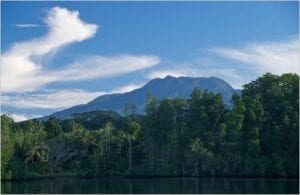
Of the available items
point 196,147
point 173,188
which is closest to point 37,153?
point 196,147

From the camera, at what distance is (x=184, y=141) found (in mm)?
34312

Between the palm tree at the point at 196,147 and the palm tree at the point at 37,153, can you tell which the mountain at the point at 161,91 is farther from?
the palm tree at the point at 196,147

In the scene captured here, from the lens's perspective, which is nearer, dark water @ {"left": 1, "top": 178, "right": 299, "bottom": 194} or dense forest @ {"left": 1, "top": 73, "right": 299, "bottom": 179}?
dark water @ {"left": 1, "top": 178, "right": 299, "bottom": 194}

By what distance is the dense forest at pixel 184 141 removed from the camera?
3241 centimetres

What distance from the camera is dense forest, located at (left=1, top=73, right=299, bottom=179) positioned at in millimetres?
32406

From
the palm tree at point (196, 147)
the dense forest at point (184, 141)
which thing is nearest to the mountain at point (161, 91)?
the dense forest at point (184, 141)

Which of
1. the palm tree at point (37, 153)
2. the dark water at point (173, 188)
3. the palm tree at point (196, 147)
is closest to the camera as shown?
the dark water at point (173, 188)

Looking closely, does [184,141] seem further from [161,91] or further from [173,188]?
[161,91]

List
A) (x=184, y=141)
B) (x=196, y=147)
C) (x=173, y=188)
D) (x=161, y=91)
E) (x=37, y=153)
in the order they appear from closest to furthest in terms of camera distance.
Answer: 1. (x=173, y=188)
2. (x=196, y=147)
3. (x=184, y=141)
4. (x=37, y=153)
5. (x=161, y=91)

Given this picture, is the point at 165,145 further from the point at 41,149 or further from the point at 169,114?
the point at 41,149

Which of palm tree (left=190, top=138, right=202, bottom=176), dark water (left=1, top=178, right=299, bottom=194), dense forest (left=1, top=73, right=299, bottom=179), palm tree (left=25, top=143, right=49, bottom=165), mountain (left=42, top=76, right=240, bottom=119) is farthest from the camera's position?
mountain (left=42, top=76, right=240, bottom=119)

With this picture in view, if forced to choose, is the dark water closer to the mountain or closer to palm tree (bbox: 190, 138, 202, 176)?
palm tree (bbox: 190, 138, 202, 176)

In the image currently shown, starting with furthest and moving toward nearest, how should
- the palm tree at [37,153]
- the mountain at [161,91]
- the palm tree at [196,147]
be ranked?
the mountain at [161,91], the palm tree at [37,153], the palm tree at [196,147]

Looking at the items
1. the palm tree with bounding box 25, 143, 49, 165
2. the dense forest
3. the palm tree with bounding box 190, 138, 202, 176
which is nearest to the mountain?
the dense forest
